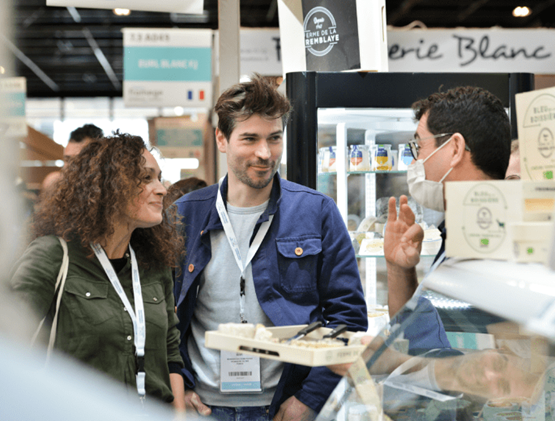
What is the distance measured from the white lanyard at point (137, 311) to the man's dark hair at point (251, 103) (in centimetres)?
69

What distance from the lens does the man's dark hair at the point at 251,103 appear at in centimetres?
220

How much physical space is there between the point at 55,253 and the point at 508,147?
4.93 ft

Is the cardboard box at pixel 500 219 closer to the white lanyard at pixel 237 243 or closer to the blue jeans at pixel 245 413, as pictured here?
the white lanyard at pixel 237 243

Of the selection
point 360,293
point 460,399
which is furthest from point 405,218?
point 460,399

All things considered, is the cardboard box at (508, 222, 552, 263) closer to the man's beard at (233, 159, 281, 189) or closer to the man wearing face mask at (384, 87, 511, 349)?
the man wearing face mask at (384, 87, 511, 349)

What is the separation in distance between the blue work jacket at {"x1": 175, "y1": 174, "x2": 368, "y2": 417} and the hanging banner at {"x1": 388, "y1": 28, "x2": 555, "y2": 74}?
467 centimetres

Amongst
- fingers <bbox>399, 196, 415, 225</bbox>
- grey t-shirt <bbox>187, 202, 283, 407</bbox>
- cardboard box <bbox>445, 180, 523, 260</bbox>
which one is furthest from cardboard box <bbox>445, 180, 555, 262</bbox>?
grey t-shirt <bbox>187, 202, 283, 407</bbox>

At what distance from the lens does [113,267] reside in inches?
79.7

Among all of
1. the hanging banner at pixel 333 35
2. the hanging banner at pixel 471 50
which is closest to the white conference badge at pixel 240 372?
the hanging banner at pixel 333 35

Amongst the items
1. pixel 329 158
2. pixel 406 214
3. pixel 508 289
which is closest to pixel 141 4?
pixel 329 158

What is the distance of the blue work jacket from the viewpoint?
205cm

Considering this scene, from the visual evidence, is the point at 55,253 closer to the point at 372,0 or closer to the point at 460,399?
the point at 460,399

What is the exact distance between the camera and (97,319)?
187 cm

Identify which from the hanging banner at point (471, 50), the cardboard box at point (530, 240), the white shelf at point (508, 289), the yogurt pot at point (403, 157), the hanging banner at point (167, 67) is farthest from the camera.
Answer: the hanging banner at point (167, 67)
